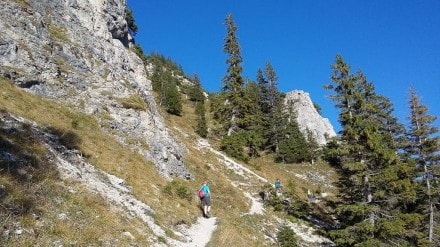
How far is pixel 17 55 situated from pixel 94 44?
13.3m

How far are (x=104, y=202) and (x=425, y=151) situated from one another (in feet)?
90.8

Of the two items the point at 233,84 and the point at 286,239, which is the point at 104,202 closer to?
the point at 286,239

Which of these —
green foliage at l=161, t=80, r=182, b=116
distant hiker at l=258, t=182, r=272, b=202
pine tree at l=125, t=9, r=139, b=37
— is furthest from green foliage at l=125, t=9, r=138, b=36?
distant hiker at l=258, t=182, r=272, b=202

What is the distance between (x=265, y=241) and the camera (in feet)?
72.6

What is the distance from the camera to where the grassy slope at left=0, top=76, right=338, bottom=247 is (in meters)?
10.2

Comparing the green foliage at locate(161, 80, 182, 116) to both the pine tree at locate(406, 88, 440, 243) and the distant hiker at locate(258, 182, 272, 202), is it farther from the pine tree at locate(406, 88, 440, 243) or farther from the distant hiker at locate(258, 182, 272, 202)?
the pine tree at locate(406, 88, 440, 243)

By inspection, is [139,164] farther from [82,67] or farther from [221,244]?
[82,67]

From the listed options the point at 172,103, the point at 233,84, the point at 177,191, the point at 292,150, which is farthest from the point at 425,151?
the point at 172,103

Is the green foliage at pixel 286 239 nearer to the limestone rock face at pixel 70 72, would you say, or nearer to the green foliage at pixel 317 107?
the limestone rock face at pixel 70 72

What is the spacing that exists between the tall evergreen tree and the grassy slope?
6.37 m

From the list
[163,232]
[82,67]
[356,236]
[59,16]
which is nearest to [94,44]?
[59,16]

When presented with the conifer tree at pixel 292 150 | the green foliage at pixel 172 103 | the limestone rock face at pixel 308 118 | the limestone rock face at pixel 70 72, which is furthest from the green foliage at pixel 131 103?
the limestone rock face at pixel 308 118

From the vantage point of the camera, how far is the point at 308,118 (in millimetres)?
99312

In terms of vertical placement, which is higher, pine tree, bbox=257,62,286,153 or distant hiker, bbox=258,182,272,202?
pine tree, bbox=257,62,286,153
